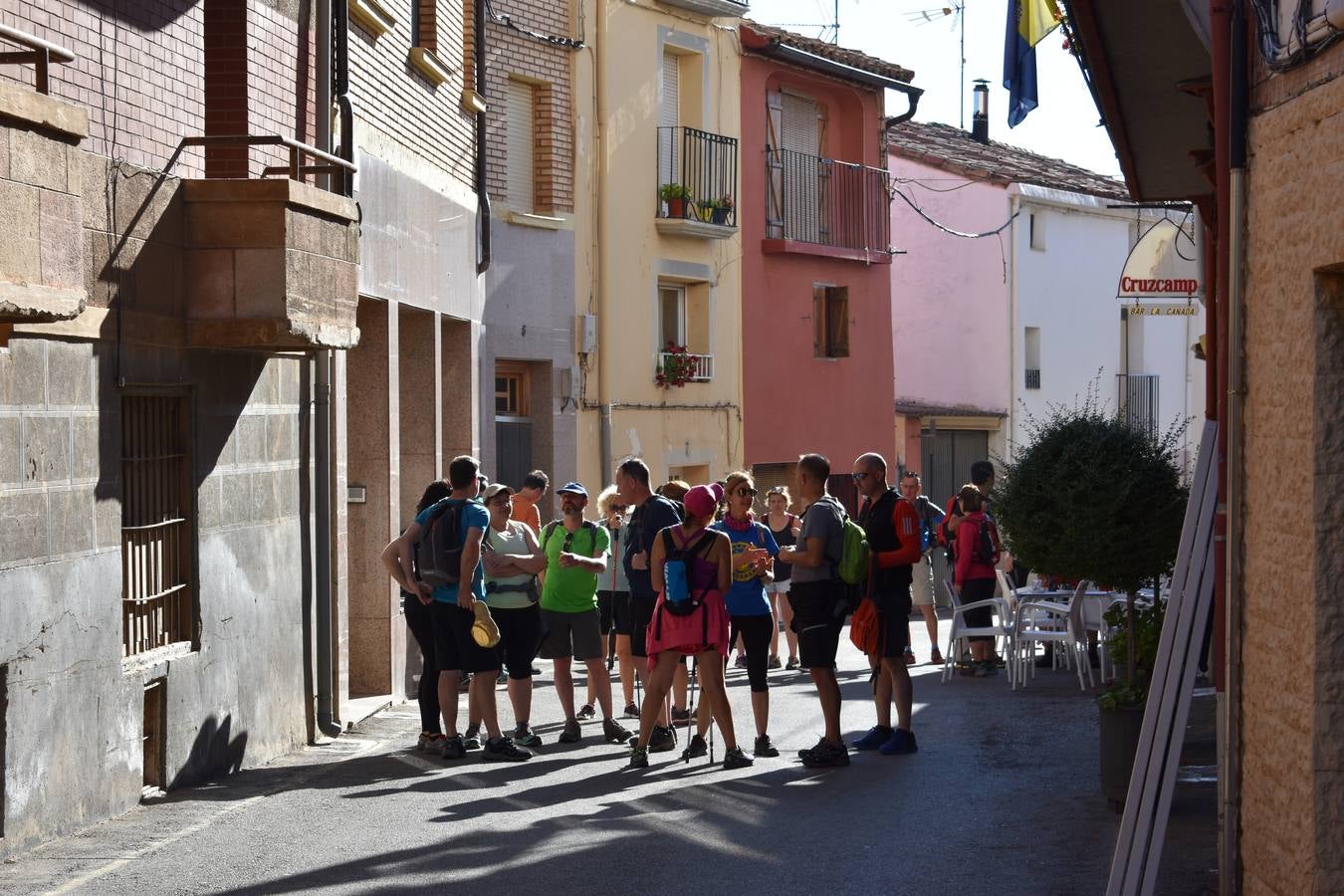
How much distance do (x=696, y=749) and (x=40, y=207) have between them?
553 centimetres

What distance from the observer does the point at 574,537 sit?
12.1 m

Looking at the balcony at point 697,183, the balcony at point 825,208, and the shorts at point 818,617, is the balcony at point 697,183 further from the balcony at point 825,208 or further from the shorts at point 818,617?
the shorts at point 818,617

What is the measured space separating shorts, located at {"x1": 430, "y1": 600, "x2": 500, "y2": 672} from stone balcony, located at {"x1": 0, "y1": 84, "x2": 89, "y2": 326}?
3.88 meters

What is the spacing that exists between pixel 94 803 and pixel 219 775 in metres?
1.71

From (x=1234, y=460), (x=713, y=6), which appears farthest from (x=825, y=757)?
(x=713, y=6)

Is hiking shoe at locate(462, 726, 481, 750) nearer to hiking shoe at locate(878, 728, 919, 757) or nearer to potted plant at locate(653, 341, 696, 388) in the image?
hiking shoe at locate(878, 728, 919, 757)

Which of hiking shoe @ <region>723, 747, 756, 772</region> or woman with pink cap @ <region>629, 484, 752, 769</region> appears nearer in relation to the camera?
woman with pink cap @ <region>629, 484, 752, 769</region>

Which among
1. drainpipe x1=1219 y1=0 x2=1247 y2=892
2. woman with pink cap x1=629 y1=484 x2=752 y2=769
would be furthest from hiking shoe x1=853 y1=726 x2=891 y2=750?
drainpipe x1=1219 y1=0 x2=1247 y2=892

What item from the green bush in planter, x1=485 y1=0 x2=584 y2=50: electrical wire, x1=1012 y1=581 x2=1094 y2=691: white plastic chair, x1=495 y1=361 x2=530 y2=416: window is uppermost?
x1=485 y1=0 x2=584 y2=50: electrical wire

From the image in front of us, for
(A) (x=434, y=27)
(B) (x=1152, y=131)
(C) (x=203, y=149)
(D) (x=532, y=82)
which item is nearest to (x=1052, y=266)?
(D) (x=532, y=82)

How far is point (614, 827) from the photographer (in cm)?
927

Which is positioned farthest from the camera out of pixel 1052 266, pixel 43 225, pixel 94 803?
pixel 1052 266

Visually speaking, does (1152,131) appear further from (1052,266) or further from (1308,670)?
(1052,266)

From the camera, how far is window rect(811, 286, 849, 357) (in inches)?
1201
